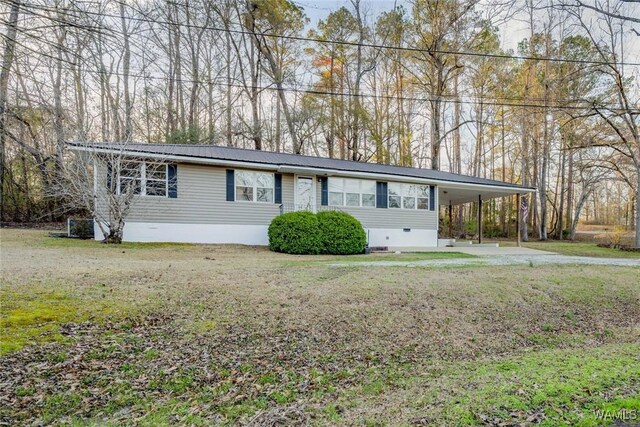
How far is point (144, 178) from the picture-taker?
11273 millimetres

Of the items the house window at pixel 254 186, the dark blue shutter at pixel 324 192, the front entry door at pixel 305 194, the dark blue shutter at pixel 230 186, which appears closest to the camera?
the dark blue shutter at pixel 230 186

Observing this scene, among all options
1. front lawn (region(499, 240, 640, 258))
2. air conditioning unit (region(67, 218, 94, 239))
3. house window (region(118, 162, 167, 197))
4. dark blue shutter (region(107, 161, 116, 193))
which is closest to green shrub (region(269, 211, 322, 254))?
house window (region(118, 162, 167, 197))

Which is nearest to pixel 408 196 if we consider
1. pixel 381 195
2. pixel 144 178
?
pixel 381 195

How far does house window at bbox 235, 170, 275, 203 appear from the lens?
1289 centimetres

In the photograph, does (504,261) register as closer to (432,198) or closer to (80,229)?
(432,198)

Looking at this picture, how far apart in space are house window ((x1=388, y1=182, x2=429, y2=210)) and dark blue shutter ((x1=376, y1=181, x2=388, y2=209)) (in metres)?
0.28

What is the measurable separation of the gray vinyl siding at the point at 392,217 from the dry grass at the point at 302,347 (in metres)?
7.83

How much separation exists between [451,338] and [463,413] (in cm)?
198

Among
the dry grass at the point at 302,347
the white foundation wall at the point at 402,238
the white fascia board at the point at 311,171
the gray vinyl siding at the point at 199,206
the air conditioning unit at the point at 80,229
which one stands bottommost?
the dry grass at the point at 302,347

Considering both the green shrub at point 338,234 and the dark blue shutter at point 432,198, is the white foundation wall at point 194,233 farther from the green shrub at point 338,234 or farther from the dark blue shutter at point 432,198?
the dark blue shutter at point 432,198

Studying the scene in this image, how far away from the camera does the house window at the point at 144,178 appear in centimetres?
1083

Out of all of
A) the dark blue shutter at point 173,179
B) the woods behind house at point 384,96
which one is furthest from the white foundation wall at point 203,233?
the woods behind house at point 384,96

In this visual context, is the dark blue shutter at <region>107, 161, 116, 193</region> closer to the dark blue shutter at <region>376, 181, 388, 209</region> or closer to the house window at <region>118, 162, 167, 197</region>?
the house window at <region>118, 162, 167, 197</region>

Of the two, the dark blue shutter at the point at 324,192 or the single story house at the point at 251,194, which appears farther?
the dark blue shutter at the point at 324,192
